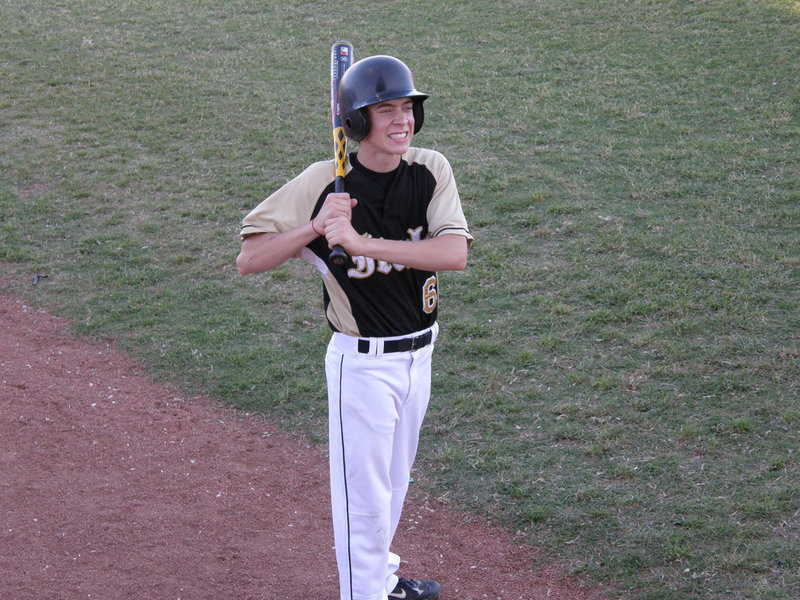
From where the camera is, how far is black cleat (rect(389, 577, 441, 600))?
4184 mm

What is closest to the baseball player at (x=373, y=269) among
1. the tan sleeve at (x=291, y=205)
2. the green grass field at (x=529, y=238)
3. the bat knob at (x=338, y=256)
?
the tan sleeve at (x=291, y=205)

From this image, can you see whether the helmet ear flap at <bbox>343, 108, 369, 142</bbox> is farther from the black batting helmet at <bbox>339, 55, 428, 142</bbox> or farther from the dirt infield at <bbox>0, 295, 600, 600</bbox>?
the dirt infield at <bbox>0, 295, 600, 600</bbox>

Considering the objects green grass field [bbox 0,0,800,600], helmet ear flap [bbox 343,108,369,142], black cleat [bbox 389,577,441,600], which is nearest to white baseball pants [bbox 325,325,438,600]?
black cleat [bbox 389,577,441,600]

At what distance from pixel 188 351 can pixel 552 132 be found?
17.9ft

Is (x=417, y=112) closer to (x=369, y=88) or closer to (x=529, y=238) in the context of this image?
(x=369, y=88)

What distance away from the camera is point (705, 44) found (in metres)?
12.2

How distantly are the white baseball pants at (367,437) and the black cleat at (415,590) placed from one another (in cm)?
34

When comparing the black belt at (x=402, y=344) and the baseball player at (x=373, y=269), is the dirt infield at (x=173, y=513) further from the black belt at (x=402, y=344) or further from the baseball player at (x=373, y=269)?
the black belt at (x=402, y=344)

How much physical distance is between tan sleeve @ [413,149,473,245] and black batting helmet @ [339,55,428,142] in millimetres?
305

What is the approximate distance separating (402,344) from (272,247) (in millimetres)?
671

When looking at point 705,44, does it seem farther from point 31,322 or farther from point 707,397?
point 31,322

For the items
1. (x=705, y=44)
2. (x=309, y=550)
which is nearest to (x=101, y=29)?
(x=705, y=44)

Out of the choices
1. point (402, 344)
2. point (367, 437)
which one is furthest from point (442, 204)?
point (367, 437)

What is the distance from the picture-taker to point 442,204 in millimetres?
3730
